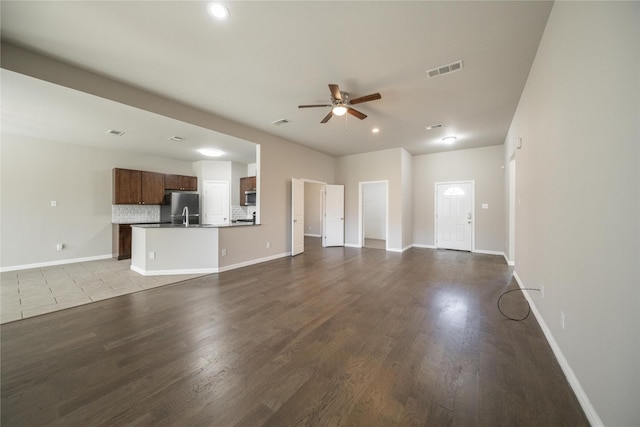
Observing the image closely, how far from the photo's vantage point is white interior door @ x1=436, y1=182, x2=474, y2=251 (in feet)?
22.5

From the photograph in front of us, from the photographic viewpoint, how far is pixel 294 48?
2.60 metres

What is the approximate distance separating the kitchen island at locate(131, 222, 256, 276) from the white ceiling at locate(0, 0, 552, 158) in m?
2.05

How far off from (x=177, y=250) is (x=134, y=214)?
3.50 metres

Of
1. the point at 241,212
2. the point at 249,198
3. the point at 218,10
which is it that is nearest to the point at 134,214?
the point at 241,212

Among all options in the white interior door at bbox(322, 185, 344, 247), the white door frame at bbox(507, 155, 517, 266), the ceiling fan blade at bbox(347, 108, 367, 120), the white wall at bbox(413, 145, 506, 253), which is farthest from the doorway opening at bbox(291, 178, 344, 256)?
the white door frame at bbox(507, 155, 517, 266)

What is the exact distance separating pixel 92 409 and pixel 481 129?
7.00 meters

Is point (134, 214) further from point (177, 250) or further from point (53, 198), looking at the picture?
point (177, 250)

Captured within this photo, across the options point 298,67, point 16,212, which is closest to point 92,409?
point 298,67

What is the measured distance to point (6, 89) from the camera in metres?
2.99

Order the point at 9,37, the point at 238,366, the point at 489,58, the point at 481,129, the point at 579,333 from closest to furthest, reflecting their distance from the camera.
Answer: the point at 579,333
the point at 238,366
the point at 9,37
the point at 489,58
the point at 481,129

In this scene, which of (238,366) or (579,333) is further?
(238,366)

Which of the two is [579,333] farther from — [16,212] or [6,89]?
[16,212]

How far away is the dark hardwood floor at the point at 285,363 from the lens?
1432 millimetres

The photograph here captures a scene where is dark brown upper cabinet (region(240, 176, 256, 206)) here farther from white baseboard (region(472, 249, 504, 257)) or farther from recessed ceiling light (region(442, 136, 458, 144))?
white baseboard (region(472, 249, 504, 257))
